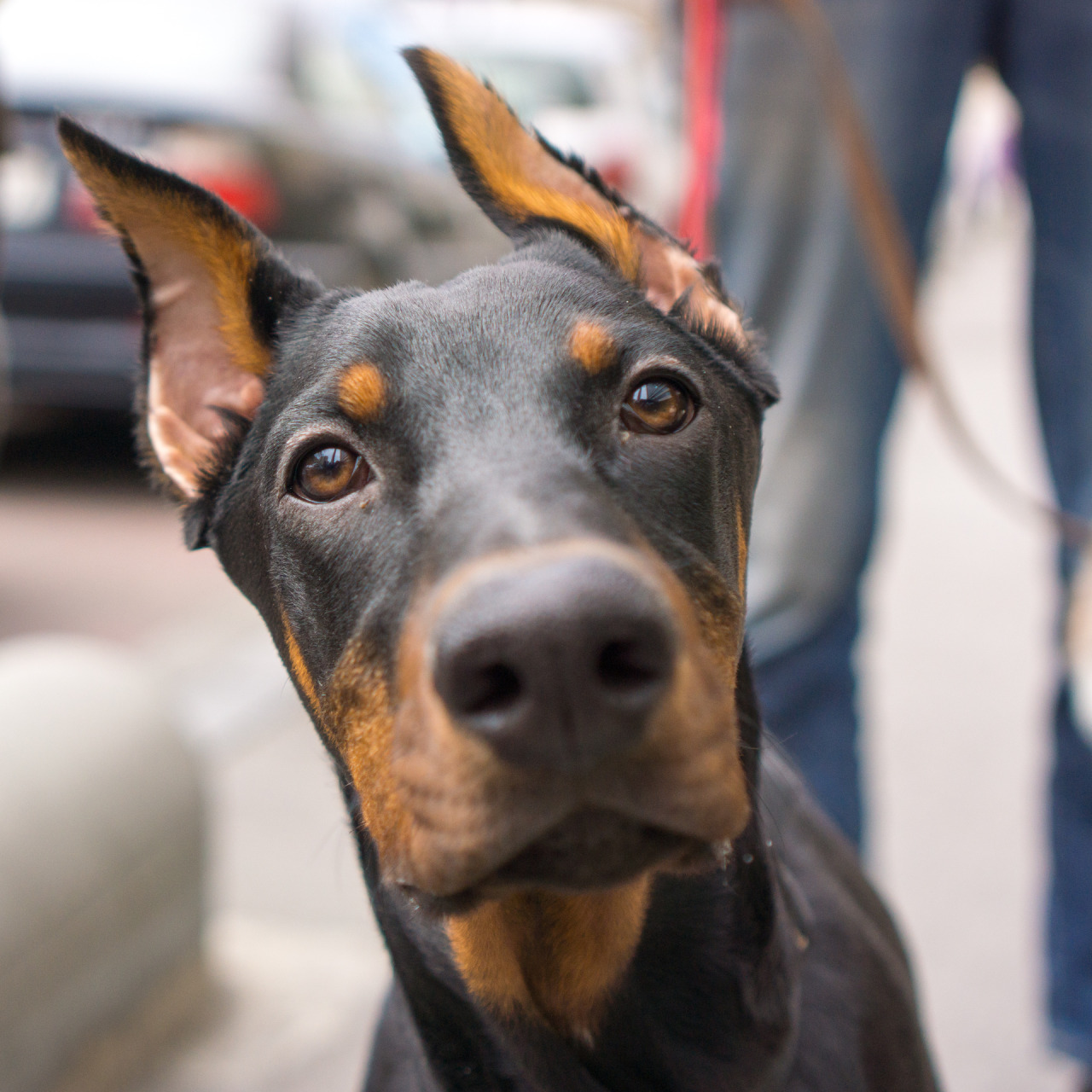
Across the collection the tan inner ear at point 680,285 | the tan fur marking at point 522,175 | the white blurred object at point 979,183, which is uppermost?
the tan fur marking at point 522,175

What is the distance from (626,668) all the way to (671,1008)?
690 mm

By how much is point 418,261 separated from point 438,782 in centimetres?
604

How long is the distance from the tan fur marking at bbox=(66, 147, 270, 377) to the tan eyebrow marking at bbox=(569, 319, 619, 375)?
57cm

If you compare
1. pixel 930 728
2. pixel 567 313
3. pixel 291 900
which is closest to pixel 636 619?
pixel 567 313

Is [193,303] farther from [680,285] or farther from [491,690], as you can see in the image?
[491,690]

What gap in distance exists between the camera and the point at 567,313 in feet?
5.66

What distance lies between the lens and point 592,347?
1.68m

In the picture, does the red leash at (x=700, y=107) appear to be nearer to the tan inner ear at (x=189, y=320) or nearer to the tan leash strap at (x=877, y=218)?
the tan leash strap at (x=877, y=218)

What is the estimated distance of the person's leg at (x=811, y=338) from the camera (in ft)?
8.89

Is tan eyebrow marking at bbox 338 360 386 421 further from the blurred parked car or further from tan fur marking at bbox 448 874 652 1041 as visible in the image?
the blurred parked car

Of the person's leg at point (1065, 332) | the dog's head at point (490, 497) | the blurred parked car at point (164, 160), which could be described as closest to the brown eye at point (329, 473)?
the dog's head at point (490, 497)

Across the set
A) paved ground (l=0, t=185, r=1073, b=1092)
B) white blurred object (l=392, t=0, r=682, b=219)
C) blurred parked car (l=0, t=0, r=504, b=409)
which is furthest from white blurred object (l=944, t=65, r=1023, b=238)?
paved ground (l=0, t=185, r=1073, b=1092)

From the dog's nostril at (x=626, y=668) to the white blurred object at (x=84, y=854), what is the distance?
210 centimetres

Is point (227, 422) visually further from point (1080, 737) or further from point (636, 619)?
point (1080, 737)
